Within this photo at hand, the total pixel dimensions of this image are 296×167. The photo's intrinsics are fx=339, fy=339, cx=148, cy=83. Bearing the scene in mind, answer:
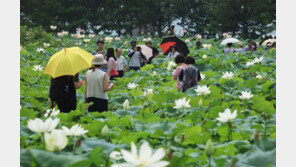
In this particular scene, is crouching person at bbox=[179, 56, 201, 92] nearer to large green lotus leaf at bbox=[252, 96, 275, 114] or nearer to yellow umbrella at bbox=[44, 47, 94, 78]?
large green lotus leaf at bbox=[252, 96, 275, 114]

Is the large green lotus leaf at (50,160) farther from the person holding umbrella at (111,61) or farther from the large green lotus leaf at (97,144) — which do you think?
Result: the person holding umbrella at (111,61)

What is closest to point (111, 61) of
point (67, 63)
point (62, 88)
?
point (62, 88)

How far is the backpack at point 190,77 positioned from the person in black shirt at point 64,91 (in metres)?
1.76

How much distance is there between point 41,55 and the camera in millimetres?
11586

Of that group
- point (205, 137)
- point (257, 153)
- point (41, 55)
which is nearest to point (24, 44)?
point (41, 55)

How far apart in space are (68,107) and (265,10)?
15.1 m

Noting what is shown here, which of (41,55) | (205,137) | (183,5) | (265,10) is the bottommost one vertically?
(205,137)

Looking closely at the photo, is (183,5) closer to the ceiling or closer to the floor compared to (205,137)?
closer to the ceiling

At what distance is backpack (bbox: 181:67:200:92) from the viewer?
17.2 feet

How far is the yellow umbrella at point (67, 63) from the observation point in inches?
157

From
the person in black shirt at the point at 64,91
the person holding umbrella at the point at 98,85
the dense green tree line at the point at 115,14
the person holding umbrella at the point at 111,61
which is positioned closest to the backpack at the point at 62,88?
the person in black shirt at the point at 64,91

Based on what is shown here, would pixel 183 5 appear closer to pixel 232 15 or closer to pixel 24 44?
pixel 232 15

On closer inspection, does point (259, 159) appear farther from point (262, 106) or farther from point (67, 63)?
point (67, 63)

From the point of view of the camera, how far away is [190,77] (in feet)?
17.4
